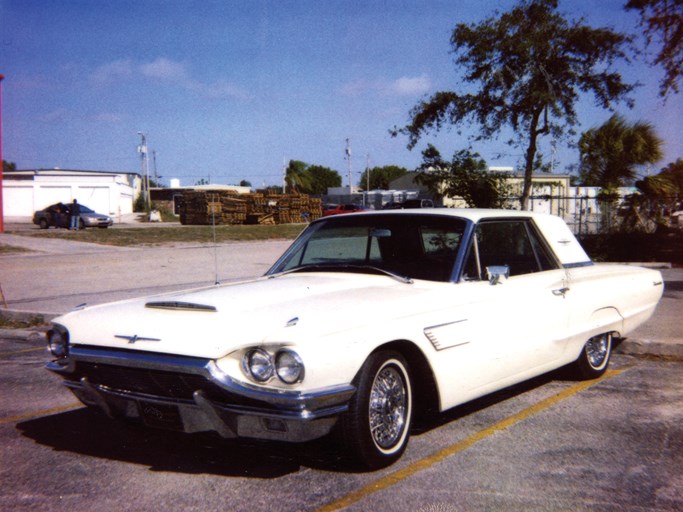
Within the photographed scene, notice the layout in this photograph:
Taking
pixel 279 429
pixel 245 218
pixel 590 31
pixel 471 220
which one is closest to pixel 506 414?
pixel 471 220

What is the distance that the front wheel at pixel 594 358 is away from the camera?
6.36m

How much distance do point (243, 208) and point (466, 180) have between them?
32.6 meters

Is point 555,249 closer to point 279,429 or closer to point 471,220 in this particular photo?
point 471,220

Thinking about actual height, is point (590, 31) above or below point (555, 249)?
above

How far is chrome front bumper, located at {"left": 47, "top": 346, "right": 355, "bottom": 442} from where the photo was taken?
146 inches

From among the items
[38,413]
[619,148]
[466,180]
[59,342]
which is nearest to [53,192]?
[466,180]

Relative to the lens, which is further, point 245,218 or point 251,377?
point 245,218

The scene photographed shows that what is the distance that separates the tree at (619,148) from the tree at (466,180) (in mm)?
2710

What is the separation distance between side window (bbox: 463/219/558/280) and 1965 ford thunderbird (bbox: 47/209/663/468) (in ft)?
0.05

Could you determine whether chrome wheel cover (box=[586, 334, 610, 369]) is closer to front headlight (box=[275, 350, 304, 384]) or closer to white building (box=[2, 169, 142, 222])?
front headlight (box=[275, 350, 304, 384])

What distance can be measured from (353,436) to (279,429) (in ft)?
1.47

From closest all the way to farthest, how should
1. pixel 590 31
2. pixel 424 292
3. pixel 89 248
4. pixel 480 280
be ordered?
pixel 424 292
pixel 480 280
pixel 590 31
pixel 89 248

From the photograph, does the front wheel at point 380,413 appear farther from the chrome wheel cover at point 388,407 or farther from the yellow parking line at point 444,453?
the yellow parking line at point 444,453

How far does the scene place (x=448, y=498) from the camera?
3805mm
